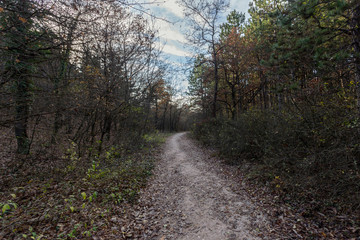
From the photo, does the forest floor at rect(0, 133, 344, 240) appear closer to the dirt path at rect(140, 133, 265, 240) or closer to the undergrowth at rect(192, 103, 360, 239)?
the dirt path at rect(140, 133, 265, 240)

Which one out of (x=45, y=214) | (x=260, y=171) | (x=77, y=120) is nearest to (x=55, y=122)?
(x=77, y=120)

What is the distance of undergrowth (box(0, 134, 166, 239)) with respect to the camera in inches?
136

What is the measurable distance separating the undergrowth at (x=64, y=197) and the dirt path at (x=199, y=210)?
30.9 inches

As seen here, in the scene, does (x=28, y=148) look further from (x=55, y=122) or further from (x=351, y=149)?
(x=351, y=149)

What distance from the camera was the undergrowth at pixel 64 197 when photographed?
11.3 ft

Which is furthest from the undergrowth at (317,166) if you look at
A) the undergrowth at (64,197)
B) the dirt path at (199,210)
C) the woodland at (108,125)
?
the undergrowth at (64,197)

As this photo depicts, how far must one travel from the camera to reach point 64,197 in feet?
15.5

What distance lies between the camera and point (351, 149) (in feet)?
11.9

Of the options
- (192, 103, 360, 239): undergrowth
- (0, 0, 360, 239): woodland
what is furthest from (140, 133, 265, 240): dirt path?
(192, 103, 360, 239): undergrowth

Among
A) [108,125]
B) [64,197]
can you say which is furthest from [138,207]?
[108,125]

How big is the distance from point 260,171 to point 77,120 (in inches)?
298

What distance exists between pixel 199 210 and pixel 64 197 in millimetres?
3746

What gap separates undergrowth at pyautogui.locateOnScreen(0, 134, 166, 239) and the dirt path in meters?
0.79

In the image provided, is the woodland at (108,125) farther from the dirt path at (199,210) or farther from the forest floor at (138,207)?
the dirt path at (199,210)
